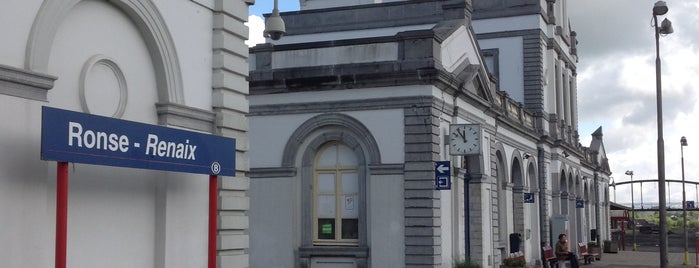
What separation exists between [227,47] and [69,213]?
3.64 m

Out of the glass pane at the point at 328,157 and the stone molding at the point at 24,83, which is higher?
the glass pane at the point at 328,157

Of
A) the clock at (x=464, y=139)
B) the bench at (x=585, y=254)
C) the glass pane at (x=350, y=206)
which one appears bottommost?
the bench at (x=585, y=254)

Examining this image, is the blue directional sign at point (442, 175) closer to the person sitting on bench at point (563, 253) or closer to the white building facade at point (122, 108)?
the person sitting on bench at point (563, 253)

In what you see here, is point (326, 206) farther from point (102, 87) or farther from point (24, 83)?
point (24, 83)

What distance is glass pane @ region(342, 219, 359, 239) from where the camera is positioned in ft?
75.0

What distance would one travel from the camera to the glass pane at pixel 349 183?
22.9 m

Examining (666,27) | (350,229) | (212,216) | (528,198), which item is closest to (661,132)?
(666,27)

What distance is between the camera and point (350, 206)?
2292 centimetres

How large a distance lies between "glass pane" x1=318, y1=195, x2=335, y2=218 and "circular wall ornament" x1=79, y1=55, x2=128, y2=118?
40.7 feet

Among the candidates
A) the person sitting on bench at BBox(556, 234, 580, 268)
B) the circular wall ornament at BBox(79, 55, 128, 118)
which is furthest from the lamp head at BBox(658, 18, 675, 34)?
the circular wall ornament at BBox(79, 55, 128, 118)

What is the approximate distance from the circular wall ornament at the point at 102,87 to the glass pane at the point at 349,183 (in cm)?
1222

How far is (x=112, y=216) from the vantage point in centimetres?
1077

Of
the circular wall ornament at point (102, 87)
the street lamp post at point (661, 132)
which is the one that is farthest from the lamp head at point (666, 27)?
the circular wall ornament at point (102, 87)

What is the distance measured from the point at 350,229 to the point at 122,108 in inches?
493
